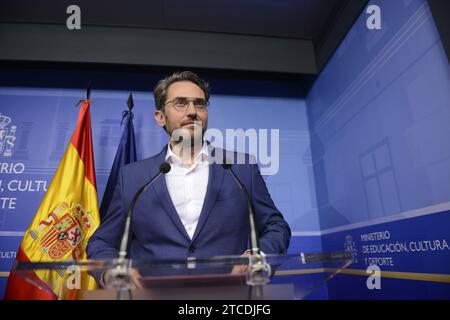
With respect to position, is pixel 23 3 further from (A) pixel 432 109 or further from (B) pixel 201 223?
(A) pixel 432 109

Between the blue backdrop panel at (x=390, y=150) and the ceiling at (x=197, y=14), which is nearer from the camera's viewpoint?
the blue backdrop panel at (x=390, y=150)

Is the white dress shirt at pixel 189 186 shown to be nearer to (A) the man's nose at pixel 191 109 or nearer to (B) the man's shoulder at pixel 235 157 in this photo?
(B) the man's shoulder at pixel 235 157

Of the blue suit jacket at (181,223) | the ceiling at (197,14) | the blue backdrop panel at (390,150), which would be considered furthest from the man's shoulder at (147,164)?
the ceiling at (197,14)

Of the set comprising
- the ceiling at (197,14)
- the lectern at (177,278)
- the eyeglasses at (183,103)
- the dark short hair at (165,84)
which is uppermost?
the ceiling at (197,14)

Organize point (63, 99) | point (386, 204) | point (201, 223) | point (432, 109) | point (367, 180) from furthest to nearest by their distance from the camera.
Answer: point (63, 99) → point (367, 180) → point (386, 204) → point (432, 109) → point (201, 223)

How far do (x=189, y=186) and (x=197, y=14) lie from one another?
5.87 feet

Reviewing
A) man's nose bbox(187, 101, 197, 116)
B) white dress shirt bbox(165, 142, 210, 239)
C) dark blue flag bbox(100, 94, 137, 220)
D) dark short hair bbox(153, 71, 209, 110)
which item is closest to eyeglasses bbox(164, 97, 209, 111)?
man's nose bbox(187, 101, 197, 116)

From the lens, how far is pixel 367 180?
1.91 m

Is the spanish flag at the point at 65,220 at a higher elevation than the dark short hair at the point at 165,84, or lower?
lower

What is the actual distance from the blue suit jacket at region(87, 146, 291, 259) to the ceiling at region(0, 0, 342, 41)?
1.63 m

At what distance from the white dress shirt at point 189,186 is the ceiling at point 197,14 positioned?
152cm

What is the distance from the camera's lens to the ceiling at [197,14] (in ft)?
7.77
